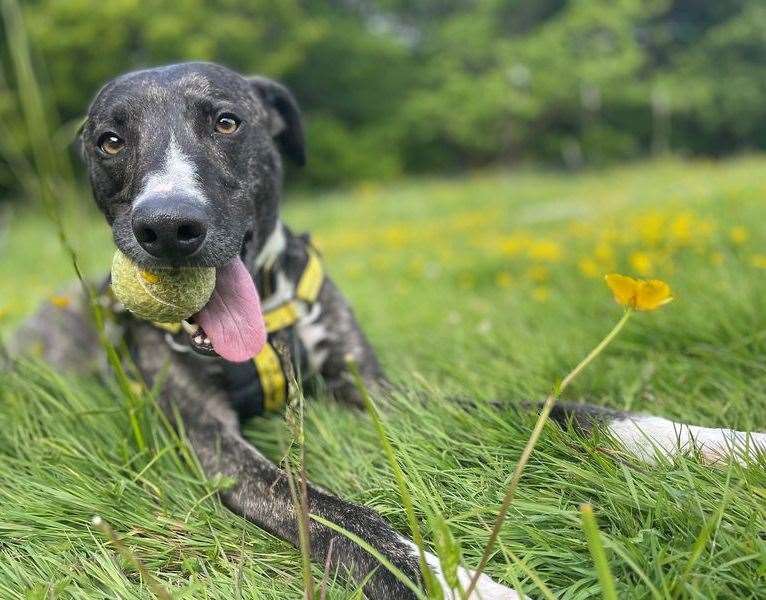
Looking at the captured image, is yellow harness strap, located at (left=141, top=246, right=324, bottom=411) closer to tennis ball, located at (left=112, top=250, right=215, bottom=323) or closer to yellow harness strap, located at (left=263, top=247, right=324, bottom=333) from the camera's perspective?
yellow harness strap, located at (left=263, top=247, right=324, bottom=333)

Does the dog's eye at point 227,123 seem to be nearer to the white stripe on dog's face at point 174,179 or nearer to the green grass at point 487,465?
the white stripe on dog's face at point 174,179

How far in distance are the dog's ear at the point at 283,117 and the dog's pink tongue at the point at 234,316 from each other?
931 mm

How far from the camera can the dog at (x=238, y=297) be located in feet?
5.84

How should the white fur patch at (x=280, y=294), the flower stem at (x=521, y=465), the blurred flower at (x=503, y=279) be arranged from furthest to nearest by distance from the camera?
the blurred flower at (x=503, y=279) < the white fur patch at (x=280, y=294) < the flower stem at (x=521, y=465)

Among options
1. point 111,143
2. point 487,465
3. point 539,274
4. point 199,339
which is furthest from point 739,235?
point 111,143

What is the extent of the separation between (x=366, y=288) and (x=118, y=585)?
160 inches

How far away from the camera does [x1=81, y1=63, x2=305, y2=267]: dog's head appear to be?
1838 mm

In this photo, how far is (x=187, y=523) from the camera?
1923mm

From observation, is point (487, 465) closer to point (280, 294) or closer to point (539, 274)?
point (280, 294)

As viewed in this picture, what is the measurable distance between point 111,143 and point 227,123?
37 centimetres

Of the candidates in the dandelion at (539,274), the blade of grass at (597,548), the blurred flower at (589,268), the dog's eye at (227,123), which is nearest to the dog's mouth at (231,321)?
the dog's eye at (227,123)

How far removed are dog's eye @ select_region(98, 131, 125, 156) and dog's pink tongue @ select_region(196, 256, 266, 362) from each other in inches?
21.4

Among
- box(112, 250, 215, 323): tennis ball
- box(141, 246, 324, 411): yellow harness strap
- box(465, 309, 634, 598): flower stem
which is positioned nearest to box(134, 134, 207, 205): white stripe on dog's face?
box(112, 250, 215, 323): tennis ball

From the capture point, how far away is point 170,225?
5.84 ft
